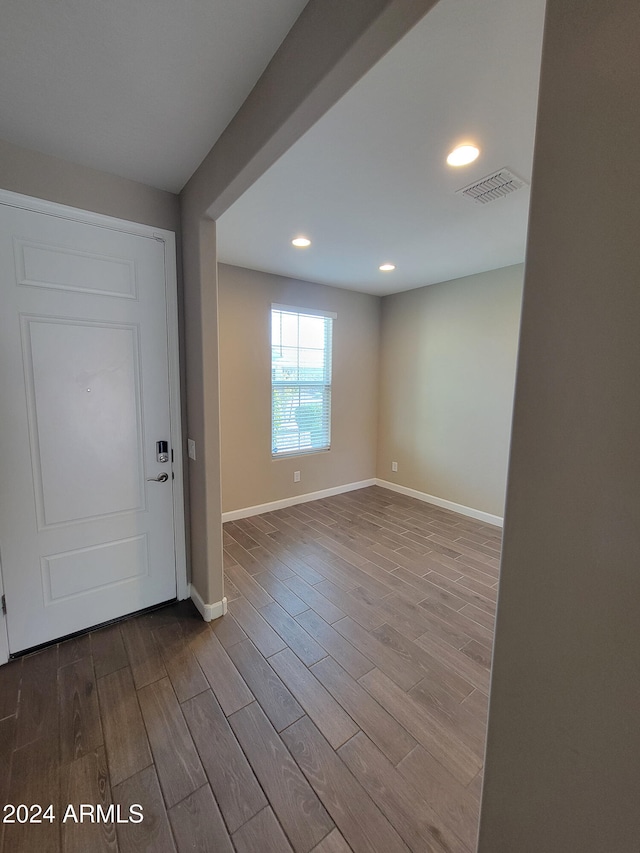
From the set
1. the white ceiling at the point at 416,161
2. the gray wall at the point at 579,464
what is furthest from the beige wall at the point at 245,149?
the gray wall at the point at 579,464

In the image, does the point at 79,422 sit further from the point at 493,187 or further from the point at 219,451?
the point at 493,187

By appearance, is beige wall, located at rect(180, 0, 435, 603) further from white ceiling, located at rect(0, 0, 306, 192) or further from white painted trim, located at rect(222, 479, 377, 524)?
white painted trim, located at rect(222, 479, 377, 524)

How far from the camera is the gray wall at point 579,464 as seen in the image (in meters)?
0.51

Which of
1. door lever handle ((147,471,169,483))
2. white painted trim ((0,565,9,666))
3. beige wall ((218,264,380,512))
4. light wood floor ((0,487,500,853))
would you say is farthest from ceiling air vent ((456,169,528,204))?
white painted trim ((0,565,9,666))

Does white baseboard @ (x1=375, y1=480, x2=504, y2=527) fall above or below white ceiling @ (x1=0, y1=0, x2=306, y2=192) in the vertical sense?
below

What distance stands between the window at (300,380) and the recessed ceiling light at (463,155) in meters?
2.35

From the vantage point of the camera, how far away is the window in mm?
3963

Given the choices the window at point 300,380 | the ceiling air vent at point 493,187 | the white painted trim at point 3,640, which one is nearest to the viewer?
the white painted trim at point 3,640

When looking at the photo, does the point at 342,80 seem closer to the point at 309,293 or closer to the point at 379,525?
the point at 309,293

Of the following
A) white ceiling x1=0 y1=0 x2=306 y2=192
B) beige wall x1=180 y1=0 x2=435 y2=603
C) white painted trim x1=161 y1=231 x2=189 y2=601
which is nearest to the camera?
beige wall x1=180 y1=0 x2=435 y2=603

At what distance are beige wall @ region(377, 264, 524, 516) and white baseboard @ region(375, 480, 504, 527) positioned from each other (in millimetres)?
48

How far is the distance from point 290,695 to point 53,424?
5.95ft

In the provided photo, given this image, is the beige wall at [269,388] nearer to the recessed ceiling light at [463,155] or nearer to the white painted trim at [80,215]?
the white painted trim at [80,215]

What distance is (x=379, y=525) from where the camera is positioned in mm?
3693
